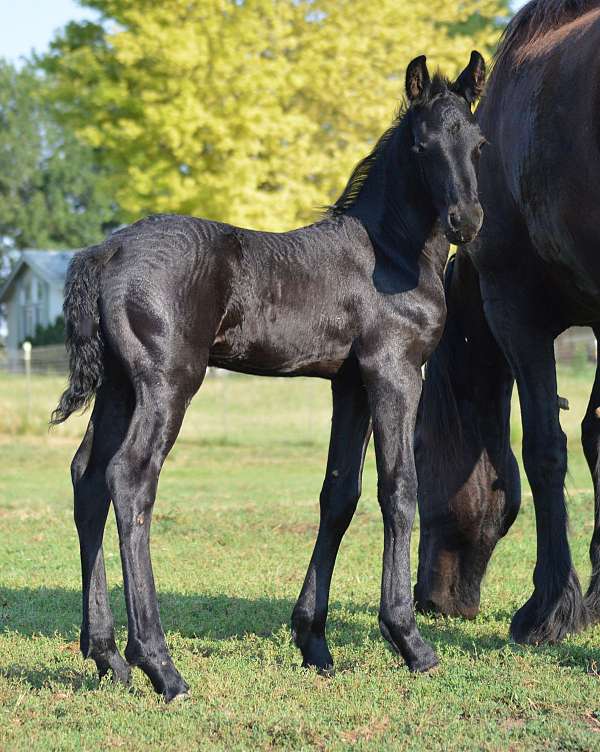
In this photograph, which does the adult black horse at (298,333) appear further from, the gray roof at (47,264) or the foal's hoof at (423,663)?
the gray roof at (47,264)

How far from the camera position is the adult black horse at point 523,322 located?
4.90 metres

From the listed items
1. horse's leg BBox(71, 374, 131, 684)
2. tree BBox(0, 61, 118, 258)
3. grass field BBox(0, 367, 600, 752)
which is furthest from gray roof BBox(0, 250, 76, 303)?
horse's leg BBox(71, 374, 131, 684)

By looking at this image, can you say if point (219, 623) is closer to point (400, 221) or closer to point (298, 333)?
point (298, 333)

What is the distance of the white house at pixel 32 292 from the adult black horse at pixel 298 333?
40.8m

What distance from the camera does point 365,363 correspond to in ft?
15.4

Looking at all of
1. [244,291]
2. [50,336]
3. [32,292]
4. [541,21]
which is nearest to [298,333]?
[244,291]

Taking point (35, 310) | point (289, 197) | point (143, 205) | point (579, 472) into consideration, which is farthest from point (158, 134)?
point (35, 310)

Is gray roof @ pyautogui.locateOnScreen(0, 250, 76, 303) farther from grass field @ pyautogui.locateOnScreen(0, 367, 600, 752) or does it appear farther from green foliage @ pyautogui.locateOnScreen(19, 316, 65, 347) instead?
grass field @ pyautogui.locateOnScreen(0, 367, 600, 752)

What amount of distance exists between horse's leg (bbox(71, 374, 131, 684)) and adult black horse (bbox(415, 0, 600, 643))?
6.41 feet

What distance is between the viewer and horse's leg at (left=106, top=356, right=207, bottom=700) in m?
4.17

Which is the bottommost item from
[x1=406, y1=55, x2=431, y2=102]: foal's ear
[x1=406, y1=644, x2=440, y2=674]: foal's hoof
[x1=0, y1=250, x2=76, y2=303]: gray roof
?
[x1=406, y1=644, x2=440, y2=674]: foal's hoof

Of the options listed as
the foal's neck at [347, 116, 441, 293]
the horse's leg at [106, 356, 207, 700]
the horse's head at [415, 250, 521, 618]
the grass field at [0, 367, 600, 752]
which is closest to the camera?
the grass field at [0, 367, 600, 752]

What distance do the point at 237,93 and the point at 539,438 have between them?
19.1 m

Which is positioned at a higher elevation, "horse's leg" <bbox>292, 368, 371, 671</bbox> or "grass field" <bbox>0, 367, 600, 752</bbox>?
"horse's leg" <bbox>292, 368, 371, 671</bbox>
